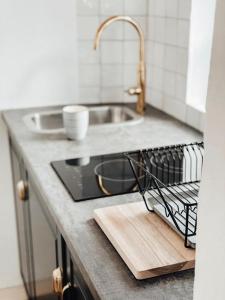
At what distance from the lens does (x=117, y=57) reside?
2.05 metres

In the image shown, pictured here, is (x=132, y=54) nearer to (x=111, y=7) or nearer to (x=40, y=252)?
(x=111, y=7)

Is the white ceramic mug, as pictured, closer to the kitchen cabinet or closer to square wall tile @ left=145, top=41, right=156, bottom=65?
the kitchen cabinet

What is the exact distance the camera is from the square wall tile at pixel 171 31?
5.97 feet

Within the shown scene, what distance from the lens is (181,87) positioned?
1.83 metres

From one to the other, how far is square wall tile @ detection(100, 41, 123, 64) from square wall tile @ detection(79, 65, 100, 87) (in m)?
0.06

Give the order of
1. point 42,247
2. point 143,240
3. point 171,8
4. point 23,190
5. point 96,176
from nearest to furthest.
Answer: point 143,240, point 96,176, point 42,247, point 23,190, point 171,8

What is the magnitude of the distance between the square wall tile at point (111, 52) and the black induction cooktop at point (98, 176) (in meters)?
0.71

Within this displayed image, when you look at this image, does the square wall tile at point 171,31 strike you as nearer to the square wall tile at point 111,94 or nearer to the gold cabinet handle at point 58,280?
the square wall tile at point 111,94

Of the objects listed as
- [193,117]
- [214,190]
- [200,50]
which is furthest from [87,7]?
[214,190]

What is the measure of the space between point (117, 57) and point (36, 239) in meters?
0.94

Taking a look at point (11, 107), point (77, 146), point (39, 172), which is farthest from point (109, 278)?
point (11, 107)

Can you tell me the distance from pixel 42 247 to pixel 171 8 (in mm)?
1097

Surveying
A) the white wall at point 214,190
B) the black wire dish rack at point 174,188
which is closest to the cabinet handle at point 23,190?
the black wire dish rack at point 174,188

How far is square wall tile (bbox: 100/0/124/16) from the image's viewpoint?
1964 millimetres
